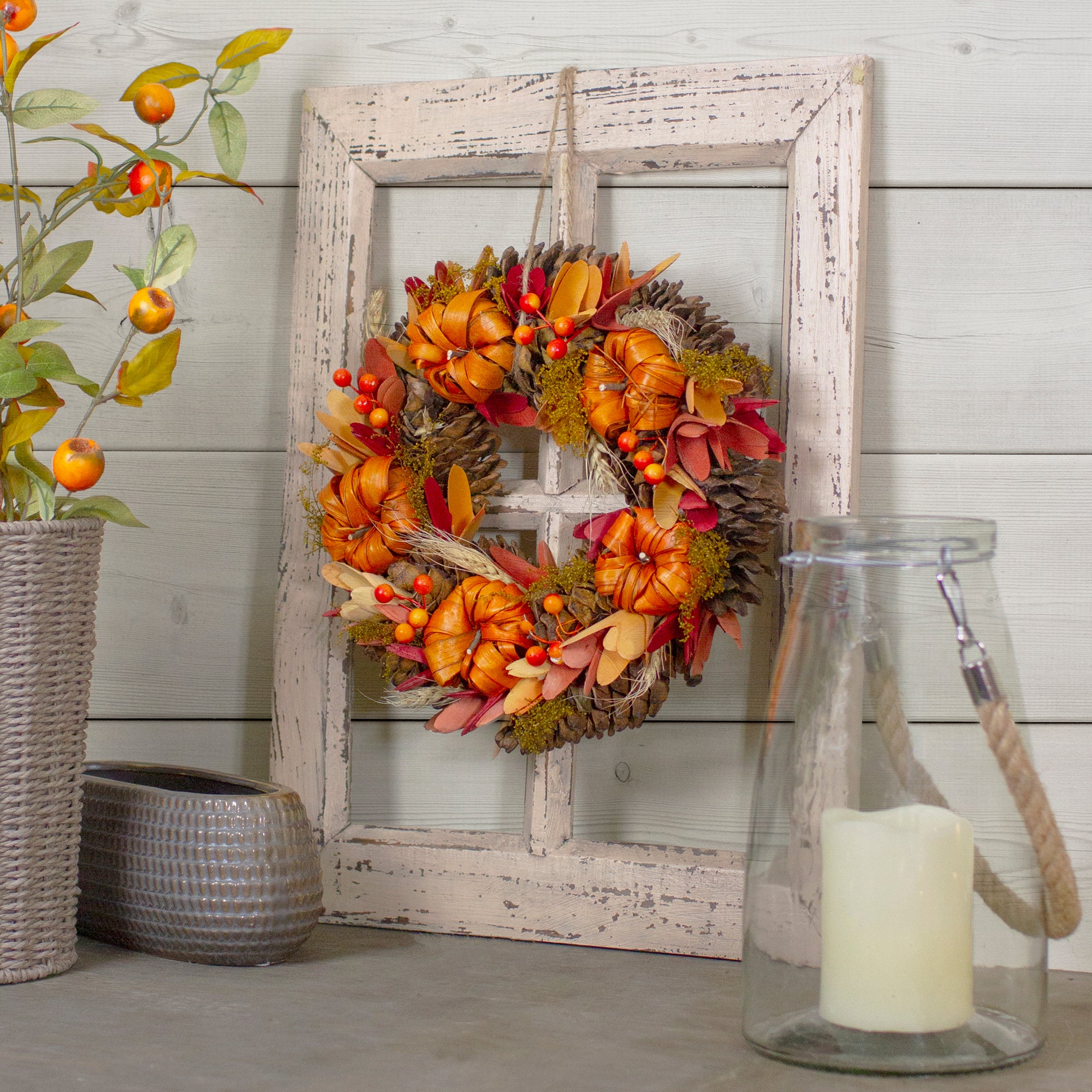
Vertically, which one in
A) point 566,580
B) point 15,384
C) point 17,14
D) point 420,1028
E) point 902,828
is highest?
point 17,14

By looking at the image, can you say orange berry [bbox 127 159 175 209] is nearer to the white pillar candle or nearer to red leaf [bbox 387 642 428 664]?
red leaf [bbox 387 642 428 664]

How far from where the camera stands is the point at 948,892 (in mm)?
521

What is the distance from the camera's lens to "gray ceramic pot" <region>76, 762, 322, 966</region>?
27.0 inches

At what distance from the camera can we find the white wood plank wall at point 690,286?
0.81 metres

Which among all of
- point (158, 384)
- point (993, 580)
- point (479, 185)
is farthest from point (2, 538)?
point (993, 580)

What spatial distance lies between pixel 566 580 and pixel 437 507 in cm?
11

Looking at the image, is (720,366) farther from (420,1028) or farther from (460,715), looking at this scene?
(420,1028)

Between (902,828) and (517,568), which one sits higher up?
(517,568)

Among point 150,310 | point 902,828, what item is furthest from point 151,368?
point 902,828

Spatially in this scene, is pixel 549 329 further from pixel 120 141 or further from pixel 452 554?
pixel 120 141

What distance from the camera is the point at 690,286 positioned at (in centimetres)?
86

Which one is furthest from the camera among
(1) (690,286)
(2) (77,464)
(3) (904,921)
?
(1) (690,286)

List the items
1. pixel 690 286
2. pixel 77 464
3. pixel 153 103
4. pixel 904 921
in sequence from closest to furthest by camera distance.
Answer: pixel 904 921 → pixel 77 464 → pixel 153 103 → pixel 690 286

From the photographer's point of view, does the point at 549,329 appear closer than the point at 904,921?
No
